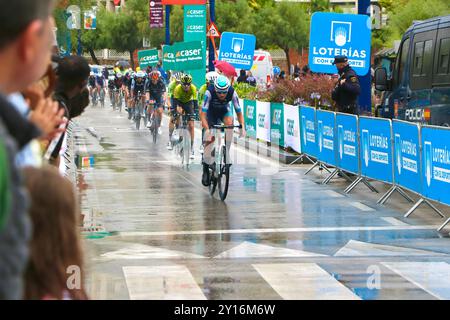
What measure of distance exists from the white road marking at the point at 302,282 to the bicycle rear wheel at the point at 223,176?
5617 mm

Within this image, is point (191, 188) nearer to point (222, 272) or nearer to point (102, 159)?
point (102, 159)

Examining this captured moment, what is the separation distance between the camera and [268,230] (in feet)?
42.5

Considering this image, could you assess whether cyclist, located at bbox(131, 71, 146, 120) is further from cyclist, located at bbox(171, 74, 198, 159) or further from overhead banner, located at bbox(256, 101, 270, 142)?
cyclist, located at bbox(171, 74, 198, 159)

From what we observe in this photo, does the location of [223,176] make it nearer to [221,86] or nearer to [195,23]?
[221,86]

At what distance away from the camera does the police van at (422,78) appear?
1827cm

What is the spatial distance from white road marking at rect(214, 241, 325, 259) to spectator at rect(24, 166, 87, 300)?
7.83 metres

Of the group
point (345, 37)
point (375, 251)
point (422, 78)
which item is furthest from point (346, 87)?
point (375, 251)

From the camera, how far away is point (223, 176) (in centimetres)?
1633

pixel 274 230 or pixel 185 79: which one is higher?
pixel 185 79

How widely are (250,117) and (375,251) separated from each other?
61.3 feet

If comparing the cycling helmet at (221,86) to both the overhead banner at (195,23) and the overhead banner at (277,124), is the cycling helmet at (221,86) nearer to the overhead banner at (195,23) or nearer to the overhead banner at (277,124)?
the overhead banner at (277,124)

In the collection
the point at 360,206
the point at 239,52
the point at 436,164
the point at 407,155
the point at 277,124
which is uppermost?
the point at 436,164

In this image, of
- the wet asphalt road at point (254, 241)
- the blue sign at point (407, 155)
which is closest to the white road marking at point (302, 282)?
the wet asphalt road at point (254, 241)

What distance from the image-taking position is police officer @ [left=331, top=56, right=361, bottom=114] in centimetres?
1933
